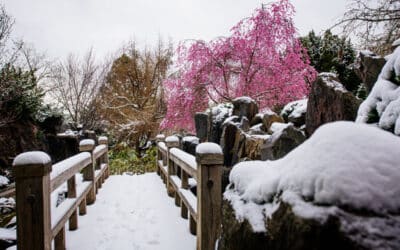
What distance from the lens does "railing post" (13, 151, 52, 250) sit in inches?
78.1

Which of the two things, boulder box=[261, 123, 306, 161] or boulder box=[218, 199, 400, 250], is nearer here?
boulder box=[218, 199, 400, 250]

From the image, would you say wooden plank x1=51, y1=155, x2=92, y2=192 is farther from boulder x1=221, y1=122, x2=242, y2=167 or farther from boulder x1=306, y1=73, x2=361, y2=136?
boulder x1=306, y1=73, x2=361, y2=136

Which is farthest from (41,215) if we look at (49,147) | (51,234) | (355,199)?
(49,147)

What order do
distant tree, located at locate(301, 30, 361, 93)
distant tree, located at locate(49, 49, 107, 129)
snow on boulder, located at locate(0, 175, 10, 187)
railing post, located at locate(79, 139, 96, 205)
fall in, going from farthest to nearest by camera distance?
distant tree, located at locate(49, 49, 107, 129) → distant tree, located at locate(301, 30, 361, 93) → snow on boulder, located at locate(0, 175, 10, 187) → railing post, located at locate(79, 139, 96, 205)

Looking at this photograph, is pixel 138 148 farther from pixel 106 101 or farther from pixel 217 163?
pixel 217 163

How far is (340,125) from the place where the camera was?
98 centimetres

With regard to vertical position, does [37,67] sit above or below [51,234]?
above

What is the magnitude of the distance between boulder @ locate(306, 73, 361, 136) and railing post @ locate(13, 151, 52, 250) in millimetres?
2413

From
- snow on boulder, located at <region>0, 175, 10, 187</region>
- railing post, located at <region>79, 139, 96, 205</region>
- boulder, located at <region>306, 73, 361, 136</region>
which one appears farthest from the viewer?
snow on boulder, located at <region>0, 175, 10, 187</region>

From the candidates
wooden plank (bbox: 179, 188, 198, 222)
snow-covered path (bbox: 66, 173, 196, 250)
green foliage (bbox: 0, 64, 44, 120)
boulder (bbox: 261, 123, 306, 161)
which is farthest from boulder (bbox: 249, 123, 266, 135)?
green foliage (bbox: 0, 64, 44, 120)

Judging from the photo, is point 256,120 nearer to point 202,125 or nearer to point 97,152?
point 202,125

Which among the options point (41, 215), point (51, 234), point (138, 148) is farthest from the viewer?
point (138, 148)

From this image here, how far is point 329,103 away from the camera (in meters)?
2.26

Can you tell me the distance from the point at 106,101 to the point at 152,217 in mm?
9179
